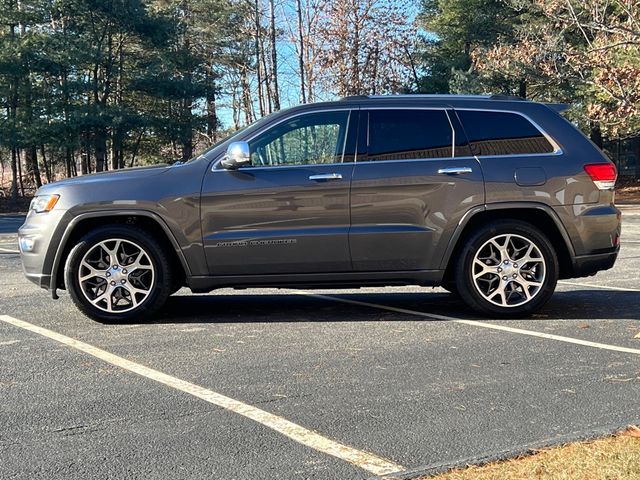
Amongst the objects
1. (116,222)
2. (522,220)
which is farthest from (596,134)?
(116,222)

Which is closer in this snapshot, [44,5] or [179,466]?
[179,466]

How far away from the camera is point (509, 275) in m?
Answer: 5.98

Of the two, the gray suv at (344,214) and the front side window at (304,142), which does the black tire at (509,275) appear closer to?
the gray suv at (344,214)

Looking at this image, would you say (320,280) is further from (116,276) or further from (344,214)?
(116,276)

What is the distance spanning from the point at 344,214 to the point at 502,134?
161 centimetres

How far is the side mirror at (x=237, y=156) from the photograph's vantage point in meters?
5.68

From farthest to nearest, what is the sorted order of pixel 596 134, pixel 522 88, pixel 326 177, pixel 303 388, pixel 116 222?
1. pixel 596 134
2. pixel 522 88
3. pixel 116 222
4. pixel 326 177
5. pixel 303 388

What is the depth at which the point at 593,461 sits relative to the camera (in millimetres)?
2934

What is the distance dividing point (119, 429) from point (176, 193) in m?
2.64

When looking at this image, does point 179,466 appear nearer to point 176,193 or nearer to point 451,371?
point 451,371

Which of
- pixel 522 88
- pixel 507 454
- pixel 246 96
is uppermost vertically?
pixel 246 96

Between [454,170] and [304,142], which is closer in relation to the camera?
[454,170]

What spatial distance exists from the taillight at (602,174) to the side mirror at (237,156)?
2.93 meters

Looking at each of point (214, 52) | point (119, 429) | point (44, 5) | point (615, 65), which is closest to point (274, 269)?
point (119, 429)
